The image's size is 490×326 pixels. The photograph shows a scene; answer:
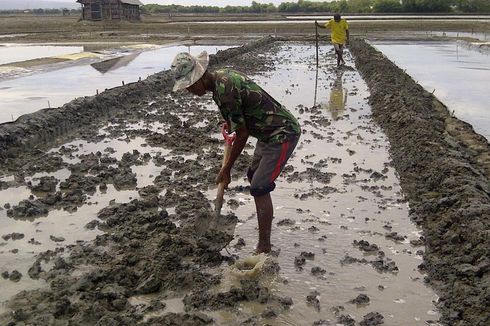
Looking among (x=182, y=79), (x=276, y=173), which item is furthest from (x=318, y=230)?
(x=182, y=79)

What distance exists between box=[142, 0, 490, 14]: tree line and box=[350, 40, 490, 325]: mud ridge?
173 feet

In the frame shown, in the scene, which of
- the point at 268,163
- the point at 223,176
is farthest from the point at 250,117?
the point at 223,176

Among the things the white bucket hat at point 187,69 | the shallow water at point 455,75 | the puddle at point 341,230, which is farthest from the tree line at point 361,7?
the white bucket hat at point 187,69

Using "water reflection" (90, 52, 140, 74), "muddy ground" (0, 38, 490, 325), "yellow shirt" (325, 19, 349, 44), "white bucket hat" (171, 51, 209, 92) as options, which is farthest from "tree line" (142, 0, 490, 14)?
"white bucket hat" (171, 51, 209, 92)

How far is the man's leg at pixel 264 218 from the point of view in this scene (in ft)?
12.8

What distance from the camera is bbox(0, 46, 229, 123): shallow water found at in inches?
397

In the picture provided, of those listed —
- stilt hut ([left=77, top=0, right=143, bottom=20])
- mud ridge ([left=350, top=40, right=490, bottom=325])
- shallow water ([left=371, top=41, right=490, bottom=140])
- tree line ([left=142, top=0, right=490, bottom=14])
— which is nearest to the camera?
mud ridge ([left=350, top=40, right=490, bottom=325])

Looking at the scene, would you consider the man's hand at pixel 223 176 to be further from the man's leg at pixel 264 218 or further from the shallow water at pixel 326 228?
the shallow water at pixel 326 228

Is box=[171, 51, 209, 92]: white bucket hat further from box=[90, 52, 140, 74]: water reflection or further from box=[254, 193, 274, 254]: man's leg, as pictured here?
box=[90, 52, 140, 74]: water reflection

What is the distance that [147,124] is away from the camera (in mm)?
8812

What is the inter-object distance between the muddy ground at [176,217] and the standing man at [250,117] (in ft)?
2.33

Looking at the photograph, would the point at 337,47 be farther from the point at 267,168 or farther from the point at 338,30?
the point at 267,168

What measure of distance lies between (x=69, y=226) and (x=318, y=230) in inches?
94.4

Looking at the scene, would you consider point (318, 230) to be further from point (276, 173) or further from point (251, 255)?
point (276, 173)
